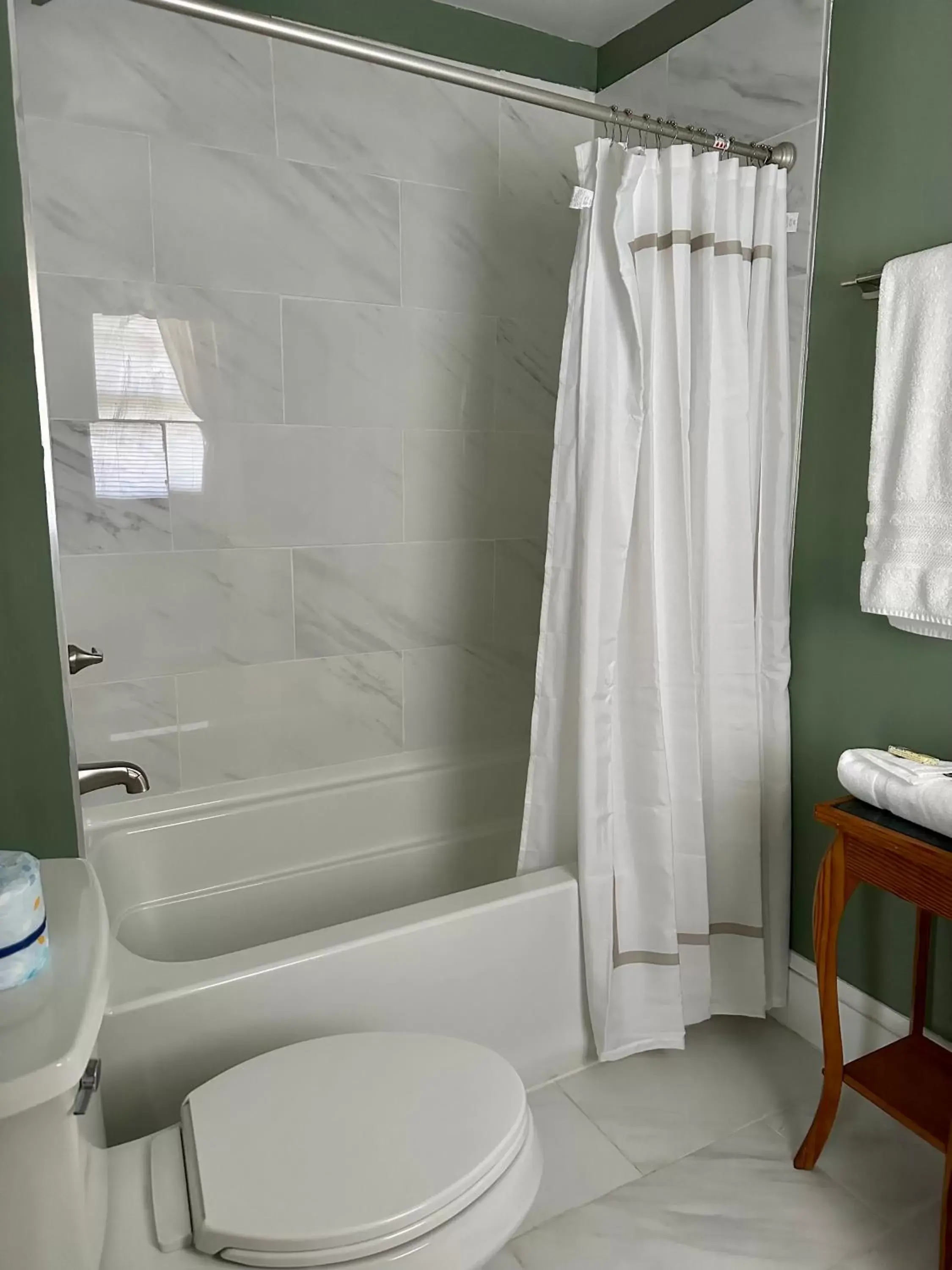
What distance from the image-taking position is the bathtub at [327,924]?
153cm

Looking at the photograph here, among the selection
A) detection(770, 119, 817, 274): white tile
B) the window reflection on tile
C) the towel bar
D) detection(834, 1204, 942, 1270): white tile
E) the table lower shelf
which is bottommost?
detection(834, 1204, 942, 1270): white tile

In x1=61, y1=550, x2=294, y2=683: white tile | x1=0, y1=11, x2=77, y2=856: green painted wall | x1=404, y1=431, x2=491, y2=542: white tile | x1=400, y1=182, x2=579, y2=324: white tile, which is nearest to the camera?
x1=0, y1=11, x2=77, y2=856: green painted wall

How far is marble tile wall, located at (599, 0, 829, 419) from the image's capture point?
191 cm

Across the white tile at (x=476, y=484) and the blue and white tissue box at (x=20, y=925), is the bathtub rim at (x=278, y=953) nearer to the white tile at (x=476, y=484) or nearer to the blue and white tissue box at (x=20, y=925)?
the blue and white tissue box at (x=20, y=925)

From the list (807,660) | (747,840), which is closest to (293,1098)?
(747,840)

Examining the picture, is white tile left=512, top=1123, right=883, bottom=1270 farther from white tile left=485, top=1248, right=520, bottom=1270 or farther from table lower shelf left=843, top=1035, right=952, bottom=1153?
table lower shelf left=843, top=1035, right=952, bottom=1153

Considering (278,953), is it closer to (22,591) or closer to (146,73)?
(22,591)

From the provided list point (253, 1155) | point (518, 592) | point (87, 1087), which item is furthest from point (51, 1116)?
point (518, 592)

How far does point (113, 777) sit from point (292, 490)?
1117 millimetres

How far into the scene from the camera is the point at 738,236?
72.8 inches

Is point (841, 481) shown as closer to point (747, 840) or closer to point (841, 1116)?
point (747, 840)

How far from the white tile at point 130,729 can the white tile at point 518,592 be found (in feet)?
3.08

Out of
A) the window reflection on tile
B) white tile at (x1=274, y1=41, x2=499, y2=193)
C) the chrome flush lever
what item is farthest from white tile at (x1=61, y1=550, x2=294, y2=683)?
white tile at (x1=274, y1=41, x2=499, y2=193)

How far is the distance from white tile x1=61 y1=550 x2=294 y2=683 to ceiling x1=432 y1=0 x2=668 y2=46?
150 cm
